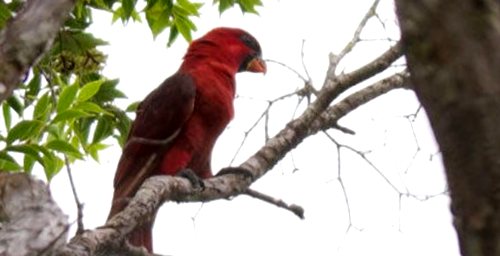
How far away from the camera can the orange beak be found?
13.7ft

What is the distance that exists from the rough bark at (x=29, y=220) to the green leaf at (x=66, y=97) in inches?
53.3

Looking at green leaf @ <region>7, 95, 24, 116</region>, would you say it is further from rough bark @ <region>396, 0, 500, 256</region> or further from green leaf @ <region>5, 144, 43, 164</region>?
rough bark @ <region>396, 0, 500, 256</region>

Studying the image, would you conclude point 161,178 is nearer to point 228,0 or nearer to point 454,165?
point 228,0

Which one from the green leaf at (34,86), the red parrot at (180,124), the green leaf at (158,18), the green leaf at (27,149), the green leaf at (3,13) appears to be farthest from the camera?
the red parrot at (180,124)

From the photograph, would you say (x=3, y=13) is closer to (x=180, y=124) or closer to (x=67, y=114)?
(x=67, y=114)

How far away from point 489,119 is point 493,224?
7 centimetres

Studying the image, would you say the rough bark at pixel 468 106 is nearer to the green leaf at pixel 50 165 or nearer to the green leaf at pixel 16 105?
the green leaf at pixel 50 165

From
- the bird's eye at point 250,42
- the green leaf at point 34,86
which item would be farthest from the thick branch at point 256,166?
the bird's eye at point 250,42

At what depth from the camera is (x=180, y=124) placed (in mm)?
3637

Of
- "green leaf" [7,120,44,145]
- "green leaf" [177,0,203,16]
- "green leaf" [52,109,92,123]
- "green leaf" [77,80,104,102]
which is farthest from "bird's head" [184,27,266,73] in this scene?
"green leaf" [7,120,44,145]

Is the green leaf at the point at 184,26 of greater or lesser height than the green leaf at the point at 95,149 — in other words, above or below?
above

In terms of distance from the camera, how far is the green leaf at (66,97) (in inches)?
95.3

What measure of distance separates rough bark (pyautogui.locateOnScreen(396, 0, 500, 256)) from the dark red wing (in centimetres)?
293

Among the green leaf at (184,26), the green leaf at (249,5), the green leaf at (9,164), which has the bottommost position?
the green leaf at (9,164)
